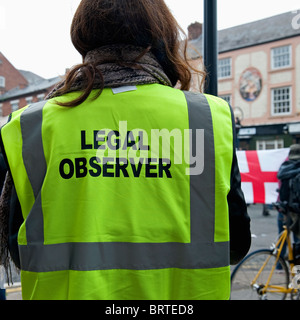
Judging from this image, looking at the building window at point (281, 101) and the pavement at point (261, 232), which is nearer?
the pavement at point (261, 232)

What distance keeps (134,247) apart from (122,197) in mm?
151

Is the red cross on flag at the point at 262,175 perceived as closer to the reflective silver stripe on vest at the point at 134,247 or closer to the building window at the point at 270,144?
the reflective silver stripe on vest at the point at 134,247

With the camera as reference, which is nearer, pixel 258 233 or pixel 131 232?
pixel 131 232

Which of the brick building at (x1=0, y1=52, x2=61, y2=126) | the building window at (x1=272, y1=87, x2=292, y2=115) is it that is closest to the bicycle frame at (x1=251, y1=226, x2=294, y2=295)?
the building window at (x1=272, y1=87, x2=292, y2=115)

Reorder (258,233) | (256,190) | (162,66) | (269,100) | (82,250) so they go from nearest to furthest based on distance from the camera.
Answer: (82,250)
(162,66)
(256,190)
(258,233)
(269,100)

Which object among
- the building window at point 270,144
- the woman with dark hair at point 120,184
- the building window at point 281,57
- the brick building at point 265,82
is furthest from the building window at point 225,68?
the woman with dark hair at point 120,184

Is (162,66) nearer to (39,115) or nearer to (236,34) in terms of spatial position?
(39,115)

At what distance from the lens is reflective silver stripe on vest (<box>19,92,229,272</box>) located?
3.62 ft

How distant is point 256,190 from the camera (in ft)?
18.3

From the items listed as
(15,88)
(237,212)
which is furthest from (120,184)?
(15,88)

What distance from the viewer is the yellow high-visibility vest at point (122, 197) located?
111cm

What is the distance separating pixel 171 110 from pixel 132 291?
0.55 m

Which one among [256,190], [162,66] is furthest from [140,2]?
[256,190]

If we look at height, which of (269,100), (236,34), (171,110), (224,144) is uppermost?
(236,34)
